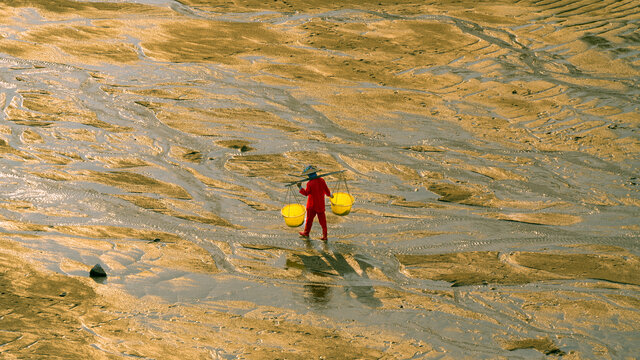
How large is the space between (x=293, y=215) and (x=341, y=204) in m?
0.76

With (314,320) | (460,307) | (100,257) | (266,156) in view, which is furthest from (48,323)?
(266,156)

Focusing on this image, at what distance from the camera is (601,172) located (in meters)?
11.9

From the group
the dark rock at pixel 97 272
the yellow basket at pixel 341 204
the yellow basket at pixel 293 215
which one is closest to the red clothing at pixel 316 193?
the yellow basket at pixel 293 215

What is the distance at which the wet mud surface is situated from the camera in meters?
7.55

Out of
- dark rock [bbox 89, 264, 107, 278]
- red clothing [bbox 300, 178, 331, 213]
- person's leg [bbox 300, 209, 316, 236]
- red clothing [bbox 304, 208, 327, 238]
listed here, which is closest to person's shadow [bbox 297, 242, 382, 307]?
red clothing [bbox 304, 208, 327, 238]

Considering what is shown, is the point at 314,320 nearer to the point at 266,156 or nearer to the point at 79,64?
the point at 266,156

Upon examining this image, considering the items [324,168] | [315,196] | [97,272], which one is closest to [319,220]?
[315,196]

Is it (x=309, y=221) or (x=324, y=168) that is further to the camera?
(x=324, y=168)

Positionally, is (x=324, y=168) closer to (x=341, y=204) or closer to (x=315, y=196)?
(x=341, y=204)

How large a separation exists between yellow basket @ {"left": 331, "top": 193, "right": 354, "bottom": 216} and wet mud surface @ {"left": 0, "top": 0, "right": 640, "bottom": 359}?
0.34 metres

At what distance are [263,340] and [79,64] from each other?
450 inches

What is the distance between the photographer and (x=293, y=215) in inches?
376

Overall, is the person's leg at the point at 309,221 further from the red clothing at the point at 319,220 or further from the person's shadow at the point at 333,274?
the person's shadow at the point at 333,274

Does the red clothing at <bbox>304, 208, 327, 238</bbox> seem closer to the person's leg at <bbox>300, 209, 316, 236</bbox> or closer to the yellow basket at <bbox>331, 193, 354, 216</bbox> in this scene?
the person's leg at <bbox>300, 209, 316, 236</bbox>
